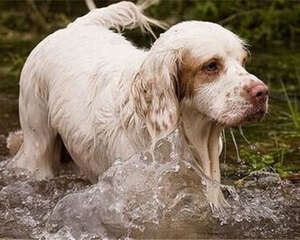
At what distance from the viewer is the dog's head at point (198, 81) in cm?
494

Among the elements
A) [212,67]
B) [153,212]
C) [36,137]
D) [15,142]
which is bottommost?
[15,142]

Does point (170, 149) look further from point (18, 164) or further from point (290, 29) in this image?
point (290, 29)

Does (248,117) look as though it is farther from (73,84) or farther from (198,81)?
(73,84)

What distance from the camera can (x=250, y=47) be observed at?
990cm

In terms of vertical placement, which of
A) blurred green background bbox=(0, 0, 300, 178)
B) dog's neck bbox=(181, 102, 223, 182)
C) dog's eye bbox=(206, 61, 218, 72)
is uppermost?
dog's eye bbox=(206, 61, 218, 72)

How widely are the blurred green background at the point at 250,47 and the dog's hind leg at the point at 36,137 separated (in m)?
0.77

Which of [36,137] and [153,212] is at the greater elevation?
[36,137]

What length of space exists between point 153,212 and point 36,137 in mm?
1249

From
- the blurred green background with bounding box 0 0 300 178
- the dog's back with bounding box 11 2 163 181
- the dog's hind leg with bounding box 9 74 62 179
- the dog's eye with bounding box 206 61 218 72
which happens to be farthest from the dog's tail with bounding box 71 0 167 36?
the dog's eye with bounding box 206 61 218 72

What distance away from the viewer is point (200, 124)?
5.22 meters

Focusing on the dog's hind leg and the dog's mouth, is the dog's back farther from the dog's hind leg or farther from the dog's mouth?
the dog's mouth

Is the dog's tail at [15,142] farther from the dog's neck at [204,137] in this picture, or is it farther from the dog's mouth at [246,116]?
the dog's mouth at [246,116]

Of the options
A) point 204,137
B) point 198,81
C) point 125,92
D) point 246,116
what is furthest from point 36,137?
point 246,116

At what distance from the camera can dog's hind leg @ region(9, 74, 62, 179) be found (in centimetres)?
618
